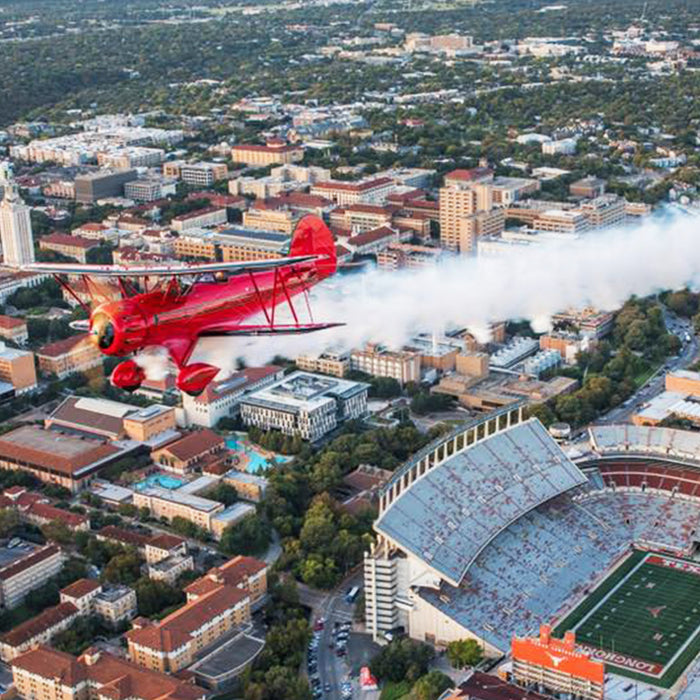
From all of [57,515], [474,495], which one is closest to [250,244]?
[57,515]

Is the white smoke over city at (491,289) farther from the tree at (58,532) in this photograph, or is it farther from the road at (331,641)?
the road at (331,641)

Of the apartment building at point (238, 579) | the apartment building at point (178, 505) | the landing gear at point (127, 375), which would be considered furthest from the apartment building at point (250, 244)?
the landing gear at point (127, 375)

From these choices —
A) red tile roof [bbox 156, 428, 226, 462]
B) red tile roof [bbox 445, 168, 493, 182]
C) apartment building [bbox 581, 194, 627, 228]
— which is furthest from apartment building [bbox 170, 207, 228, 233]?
red tile roof [bbox 156, 428, 226, 462]

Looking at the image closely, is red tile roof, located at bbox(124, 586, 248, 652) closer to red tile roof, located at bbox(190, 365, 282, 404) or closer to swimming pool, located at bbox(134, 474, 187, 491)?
swimming pool, located at bbox(134, 474, 187, 491)

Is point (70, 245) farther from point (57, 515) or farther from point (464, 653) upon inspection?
point (464, 653)

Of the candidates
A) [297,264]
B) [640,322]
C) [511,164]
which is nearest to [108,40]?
[511,164]

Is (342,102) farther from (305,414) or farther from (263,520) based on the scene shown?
(263,520)
